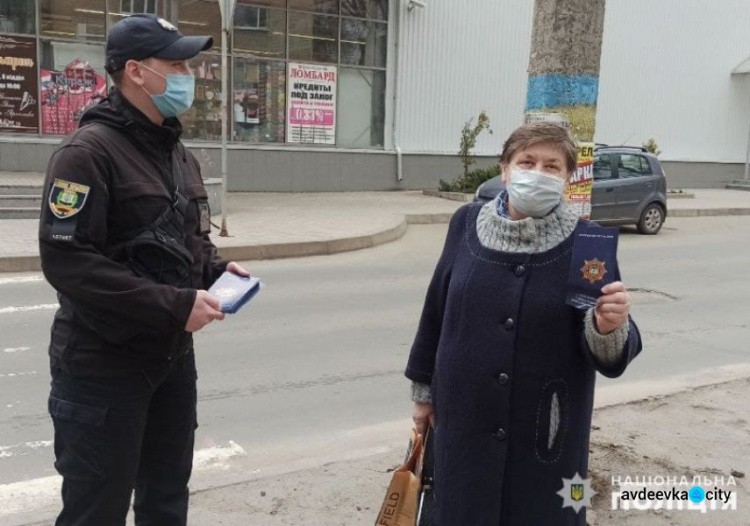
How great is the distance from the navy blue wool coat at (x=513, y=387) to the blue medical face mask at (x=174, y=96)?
107cm

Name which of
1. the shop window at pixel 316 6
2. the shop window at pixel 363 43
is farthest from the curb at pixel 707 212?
the shop window at pixel 316 6

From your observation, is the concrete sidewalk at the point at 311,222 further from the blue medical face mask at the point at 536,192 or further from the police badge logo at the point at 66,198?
the blue medical face mask at the point at 536,192

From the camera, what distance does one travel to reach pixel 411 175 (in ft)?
68.0

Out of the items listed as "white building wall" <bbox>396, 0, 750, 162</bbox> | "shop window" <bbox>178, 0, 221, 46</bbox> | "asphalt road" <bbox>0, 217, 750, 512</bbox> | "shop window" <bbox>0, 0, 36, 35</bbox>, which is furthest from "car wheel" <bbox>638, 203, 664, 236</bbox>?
"shop window" <bbox>0, 0, 36, 35</bbox>

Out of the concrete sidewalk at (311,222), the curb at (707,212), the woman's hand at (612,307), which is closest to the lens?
the woman's hand at (612,307)

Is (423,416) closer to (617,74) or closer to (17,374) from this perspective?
(17,374)

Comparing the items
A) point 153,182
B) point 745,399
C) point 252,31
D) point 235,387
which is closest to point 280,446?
point 235,387

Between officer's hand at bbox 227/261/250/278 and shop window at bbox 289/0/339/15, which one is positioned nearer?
officer's hand at bbox 227/261/250/278

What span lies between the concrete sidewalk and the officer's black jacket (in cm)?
786

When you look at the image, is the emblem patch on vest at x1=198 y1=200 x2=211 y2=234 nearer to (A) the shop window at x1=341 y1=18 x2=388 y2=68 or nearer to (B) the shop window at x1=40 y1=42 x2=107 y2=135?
(B) the shop window at x1=40 y1=42 x2=107 y2=135

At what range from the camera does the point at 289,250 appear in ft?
36.4

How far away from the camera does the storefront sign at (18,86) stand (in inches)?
631

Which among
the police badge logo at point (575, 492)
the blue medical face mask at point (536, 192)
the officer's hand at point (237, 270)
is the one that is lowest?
the police badge logo at point (575, 492)

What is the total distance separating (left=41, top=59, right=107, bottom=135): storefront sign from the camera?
54.0 feet
